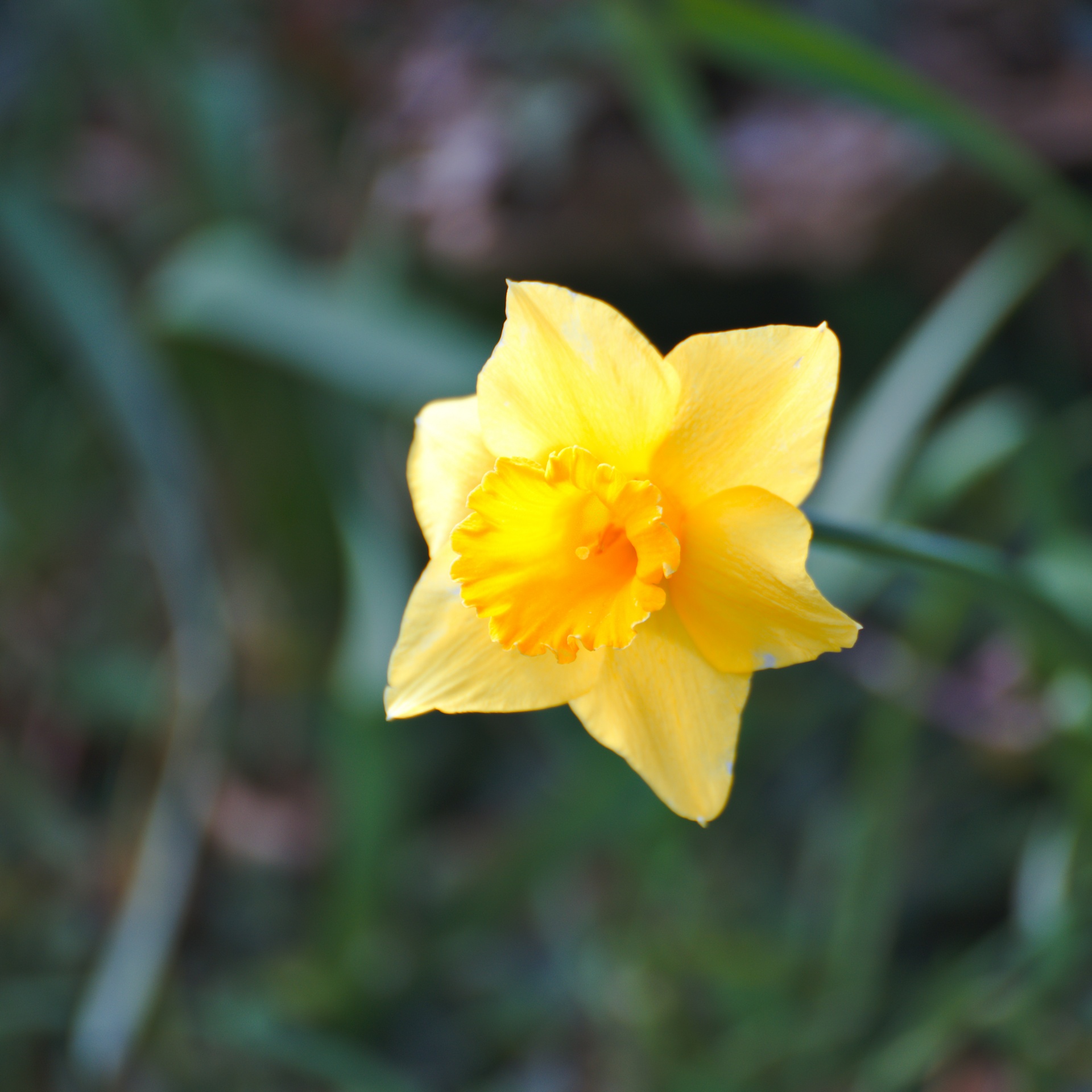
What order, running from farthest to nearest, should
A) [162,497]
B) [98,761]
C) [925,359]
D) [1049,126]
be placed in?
[98,761], [162,497], [1049,126], [925,359]

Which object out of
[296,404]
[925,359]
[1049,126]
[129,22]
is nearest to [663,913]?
[925,359]

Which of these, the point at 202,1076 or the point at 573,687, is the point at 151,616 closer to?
the point at 202,1076

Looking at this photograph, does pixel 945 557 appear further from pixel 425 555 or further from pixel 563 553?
pixel 425 555

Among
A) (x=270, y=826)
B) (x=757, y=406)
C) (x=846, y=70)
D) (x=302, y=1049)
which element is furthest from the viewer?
(x=270, y=826)

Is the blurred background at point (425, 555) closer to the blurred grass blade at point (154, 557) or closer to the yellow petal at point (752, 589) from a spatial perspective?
the blurred grass blade at point (154, 557)

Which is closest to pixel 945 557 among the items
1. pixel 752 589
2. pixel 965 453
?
pixel 752 589

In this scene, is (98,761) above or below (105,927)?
above
